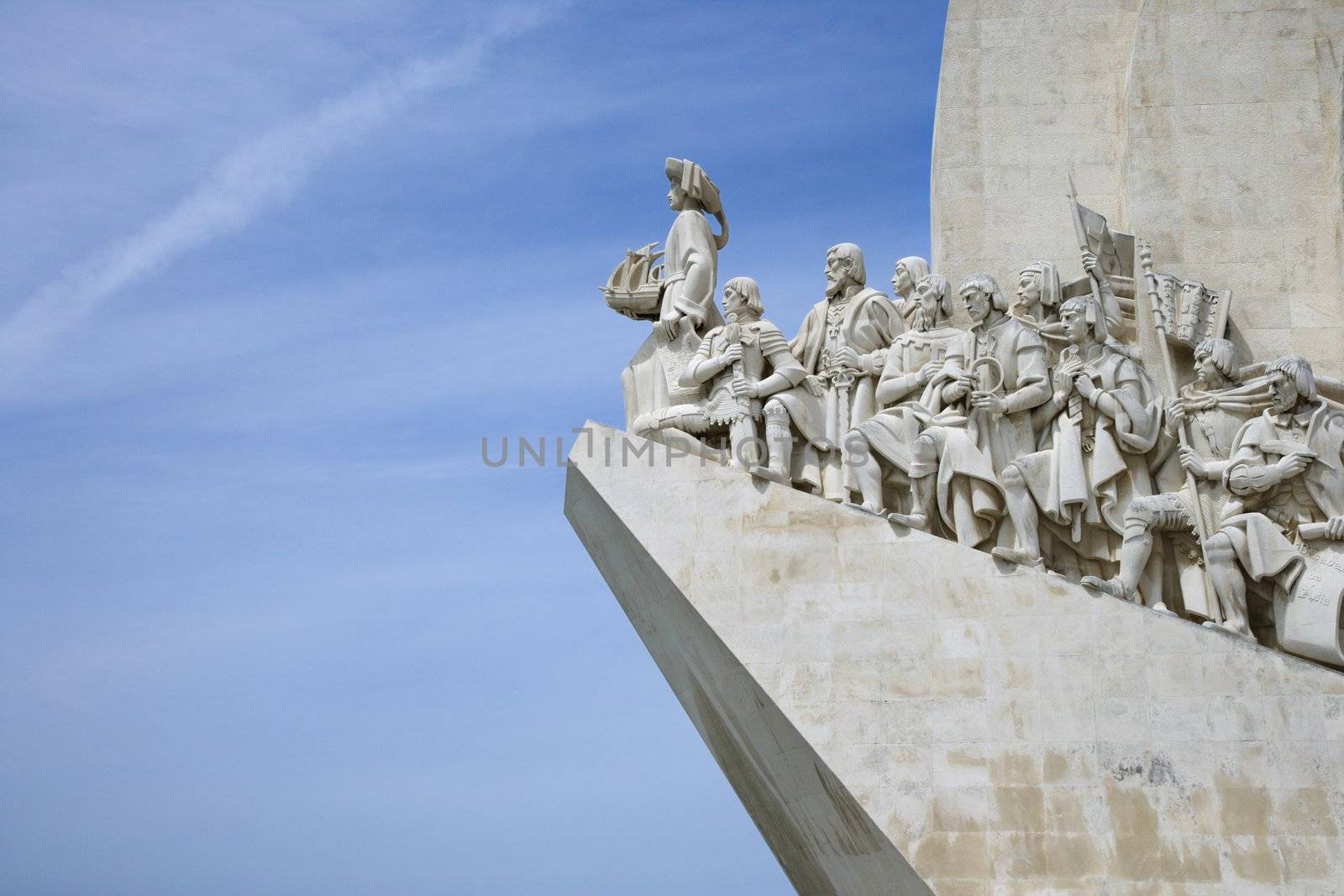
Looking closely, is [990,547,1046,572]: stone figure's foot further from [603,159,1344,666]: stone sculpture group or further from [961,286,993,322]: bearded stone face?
[961,286,993,322]: bearded stone face

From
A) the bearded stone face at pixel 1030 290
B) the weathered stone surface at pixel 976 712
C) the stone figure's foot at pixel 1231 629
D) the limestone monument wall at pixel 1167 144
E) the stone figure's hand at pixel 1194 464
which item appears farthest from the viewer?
the limestone monument wall at pixel 1167 144

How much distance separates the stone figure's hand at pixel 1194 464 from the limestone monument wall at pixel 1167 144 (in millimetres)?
1157

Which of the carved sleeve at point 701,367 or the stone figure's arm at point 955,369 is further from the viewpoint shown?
the carved sleeve at point 701,367

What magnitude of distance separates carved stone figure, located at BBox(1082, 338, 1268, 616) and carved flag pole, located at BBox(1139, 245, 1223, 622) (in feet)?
0.10

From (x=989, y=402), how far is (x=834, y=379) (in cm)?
110

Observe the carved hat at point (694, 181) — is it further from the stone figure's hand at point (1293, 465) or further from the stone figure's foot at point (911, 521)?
the stone figure's hand at point (1293, 465)

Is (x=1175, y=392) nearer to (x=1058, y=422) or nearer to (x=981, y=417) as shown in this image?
(x=1058, y=422)

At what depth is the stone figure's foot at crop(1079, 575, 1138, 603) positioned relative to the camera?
31.0ft

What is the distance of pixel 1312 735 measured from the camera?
891 centimetres

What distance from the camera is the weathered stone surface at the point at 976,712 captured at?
349 inches

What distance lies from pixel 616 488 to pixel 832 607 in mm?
1616

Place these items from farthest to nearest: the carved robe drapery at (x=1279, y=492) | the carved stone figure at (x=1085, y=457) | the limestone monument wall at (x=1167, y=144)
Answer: the limestone monument wall at (x=1167, y=144) < the carved stone figure at (x=1085, y=457) < the carved robe drapery at (x=1279, y=492)

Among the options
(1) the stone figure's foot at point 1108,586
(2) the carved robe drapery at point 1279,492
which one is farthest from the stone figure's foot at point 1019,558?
(2) the carved robe drapery at point 1279,492

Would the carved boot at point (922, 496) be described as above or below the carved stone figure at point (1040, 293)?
below
